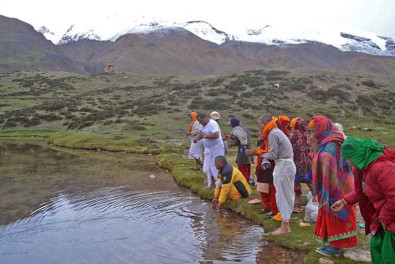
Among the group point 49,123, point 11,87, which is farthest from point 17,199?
point 11,87

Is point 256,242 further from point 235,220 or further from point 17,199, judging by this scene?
point 17,199

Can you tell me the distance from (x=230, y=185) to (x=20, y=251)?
551 cm

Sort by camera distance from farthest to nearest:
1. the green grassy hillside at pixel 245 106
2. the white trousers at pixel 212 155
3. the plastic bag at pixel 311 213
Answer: the green grassy hillside at pixel 245 106 < the white trousers at pixel 212 155 < the plastic bag at pixel 311 213

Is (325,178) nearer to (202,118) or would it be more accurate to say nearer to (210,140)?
(202,118)

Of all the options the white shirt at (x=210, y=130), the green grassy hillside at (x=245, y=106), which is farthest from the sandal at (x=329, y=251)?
the green grassy hillside at (x=245, y=106)

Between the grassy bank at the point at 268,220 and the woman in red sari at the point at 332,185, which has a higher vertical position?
the woman in red sari at the point at 332,185

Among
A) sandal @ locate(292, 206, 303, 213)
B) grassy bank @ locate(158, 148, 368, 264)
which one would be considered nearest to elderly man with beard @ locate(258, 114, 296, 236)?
grassy bank @ locate(158, 148, 368, 264)

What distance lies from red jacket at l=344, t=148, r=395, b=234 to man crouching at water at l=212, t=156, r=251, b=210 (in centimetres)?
616

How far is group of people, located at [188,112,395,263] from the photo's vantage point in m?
4.61

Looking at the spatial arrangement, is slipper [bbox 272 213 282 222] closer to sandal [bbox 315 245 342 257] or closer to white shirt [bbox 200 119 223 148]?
sandal [bbox 315 245 342 257]

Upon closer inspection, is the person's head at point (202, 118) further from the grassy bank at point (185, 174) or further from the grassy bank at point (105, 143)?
the grassy bank at point (105, 143)

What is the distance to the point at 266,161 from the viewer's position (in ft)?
30.1

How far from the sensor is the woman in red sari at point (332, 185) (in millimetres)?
6871

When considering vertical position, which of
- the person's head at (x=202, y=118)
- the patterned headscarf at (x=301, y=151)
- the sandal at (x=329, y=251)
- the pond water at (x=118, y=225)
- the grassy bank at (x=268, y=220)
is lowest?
the pond water at (x=118, y=225)
